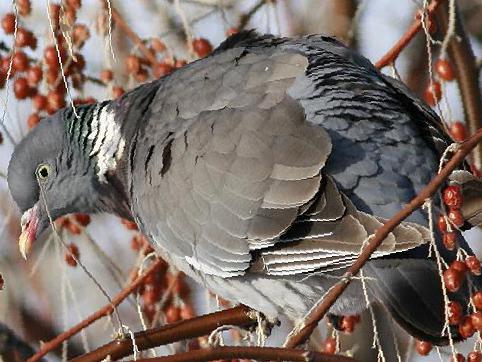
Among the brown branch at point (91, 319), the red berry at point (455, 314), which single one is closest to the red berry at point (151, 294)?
the brown branch at point (91, 319)

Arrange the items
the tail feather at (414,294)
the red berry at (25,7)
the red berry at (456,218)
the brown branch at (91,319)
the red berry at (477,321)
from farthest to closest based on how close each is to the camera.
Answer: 1. the red berry at (25,7)
2. the tail feather at (414,294)
3. the brown branch at (91,319)
4. the red berry at (477,321)
5. the red berry at (456,218)

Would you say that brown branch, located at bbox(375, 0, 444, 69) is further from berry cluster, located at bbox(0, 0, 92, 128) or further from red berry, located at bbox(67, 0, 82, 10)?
berry cluster, located at bbox(0, 0, 92, 128)

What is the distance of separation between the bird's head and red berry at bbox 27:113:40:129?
1.5 inches

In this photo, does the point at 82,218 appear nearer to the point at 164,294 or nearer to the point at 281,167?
the point at 164,294

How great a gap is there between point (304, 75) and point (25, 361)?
1320 millimetres

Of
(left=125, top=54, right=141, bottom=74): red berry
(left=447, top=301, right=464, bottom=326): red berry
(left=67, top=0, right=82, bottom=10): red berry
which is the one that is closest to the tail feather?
(left=447, top=301, right=464, bottom=326): red berry

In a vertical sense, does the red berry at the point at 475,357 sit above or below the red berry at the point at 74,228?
above

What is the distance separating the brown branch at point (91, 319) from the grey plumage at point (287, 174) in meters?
0.28

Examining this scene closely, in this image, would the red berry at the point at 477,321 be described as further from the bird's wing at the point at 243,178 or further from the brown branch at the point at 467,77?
the brown branch at the point at 467,77

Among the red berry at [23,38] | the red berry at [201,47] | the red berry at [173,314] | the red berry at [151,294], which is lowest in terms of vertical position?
the red berry at [173,314]

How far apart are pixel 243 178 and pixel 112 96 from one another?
100cm

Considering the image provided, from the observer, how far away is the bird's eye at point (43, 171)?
181 inches

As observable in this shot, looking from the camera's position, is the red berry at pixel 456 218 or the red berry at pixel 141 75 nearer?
the red berry at pixel 456 218

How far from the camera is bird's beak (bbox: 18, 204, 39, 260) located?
446 centimetres
